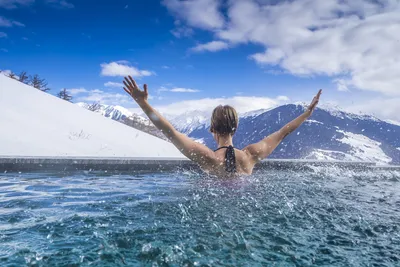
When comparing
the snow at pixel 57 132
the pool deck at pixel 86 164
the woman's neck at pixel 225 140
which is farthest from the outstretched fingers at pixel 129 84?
the snow at pixel 57 132

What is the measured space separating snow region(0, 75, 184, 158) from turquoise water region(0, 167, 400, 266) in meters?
9.48

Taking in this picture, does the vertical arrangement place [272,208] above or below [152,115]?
below

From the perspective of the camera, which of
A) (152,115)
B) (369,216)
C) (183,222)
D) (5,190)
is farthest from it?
(5,190)

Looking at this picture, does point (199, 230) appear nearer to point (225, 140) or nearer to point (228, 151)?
point (228, 151)

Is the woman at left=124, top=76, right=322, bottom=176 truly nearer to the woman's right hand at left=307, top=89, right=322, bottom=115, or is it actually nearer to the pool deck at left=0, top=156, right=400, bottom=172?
the woman's right hand at left=307, top=89, right=322, bottom=115

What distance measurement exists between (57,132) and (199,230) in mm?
14928

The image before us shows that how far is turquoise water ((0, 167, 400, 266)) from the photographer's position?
2238 millimetres

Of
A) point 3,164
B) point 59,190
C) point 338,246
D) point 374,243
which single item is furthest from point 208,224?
point 3,164

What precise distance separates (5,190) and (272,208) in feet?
16.0

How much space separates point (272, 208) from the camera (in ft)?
13.2

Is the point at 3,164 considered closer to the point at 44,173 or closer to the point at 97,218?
the point at 44,173

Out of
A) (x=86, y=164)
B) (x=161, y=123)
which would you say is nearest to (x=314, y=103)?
(x=161, y=123)

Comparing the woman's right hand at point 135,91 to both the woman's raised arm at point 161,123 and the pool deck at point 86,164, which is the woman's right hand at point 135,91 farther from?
the pool deck at point 86,164

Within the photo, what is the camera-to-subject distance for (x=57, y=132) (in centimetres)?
1561
